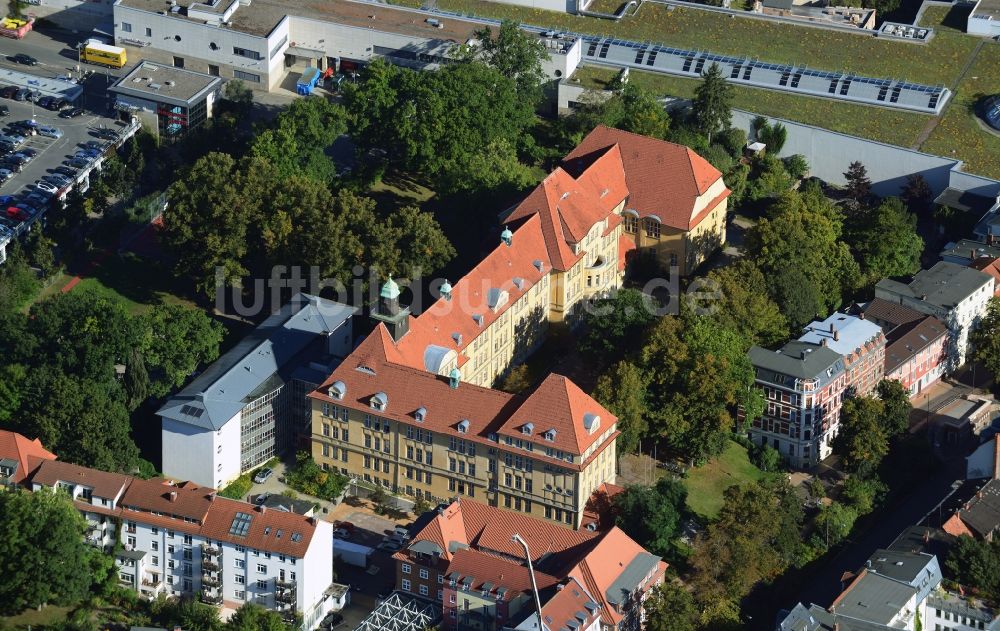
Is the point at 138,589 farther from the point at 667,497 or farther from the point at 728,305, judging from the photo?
the point at 728,305

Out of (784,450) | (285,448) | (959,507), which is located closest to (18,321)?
(285,448)

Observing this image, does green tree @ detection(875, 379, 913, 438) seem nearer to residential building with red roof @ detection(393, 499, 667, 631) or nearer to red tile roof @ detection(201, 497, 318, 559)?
residential building with red roof @ detection(393, 499, 667, 631)

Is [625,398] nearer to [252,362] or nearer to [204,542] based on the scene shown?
[252,362]

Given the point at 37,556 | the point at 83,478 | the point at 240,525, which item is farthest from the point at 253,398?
the point at 37,556

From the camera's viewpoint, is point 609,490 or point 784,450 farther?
point 784,450

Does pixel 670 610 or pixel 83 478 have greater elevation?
pixel 670 610

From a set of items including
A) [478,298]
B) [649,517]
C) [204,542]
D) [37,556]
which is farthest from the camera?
[478,298]

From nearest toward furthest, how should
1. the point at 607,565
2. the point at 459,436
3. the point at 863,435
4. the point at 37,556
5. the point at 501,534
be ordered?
the point at 37,556 < the point at 607,565 < the point at 501,534 < the point at 459,436 < the point at 863,435

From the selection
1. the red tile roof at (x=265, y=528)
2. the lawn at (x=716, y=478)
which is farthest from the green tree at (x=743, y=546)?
the red tile roof at (x=265, y=528)
